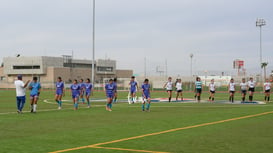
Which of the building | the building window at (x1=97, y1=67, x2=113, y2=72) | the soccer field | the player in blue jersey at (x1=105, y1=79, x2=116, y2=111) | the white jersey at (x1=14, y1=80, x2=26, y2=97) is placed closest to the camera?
the soccer field

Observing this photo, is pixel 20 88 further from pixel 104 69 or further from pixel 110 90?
pixel 104 69

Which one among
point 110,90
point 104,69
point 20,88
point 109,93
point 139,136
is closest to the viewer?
point 139,136

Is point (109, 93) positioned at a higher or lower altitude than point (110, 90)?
lower

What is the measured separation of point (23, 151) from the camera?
9586 millimetres

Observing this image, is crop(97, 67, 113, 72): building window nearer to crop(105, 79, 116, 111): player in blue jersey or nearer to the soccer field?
crop(105, 79, 116, 111): player in blue jersey

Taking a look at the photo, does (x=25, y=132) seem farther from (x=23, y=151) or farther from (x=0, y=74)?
(x=0, y=74)

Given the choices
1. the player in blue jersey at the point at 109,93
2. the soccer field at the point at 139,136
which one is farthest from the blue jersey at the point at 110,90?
the soccer field at the point at 139,136

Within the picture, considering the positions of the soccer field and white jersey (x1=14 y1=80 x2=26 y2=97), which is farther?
white jersey (x1=14 y1=80 x2=26 y2=97)

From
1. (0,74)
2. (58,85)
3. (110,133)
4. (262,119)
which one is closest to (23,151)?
(110,133)

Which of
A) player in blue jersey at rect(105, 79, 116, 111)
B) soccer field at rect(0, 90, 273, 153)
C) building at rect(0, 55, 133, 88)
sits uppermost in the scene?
building at rect(0, 55, 133, 88)

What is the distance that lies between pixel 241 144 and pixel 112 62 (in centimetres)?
12476

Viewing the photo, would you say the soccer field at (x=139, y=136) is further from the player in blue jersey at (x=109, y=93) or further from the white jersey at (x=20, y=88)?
the player in blue jersey at (x=109, y=93)

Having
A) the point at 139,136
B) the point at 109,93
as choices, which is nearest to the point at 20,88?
the point at 109,93

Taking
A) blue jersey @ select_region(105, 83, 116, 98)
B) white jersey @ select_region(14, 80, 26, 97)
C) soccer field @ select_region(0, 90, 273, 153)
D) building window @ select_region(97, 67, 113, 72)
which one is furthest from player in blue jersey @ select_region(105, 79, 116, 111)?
building window @ select_region(97, 67, 113, 72)
